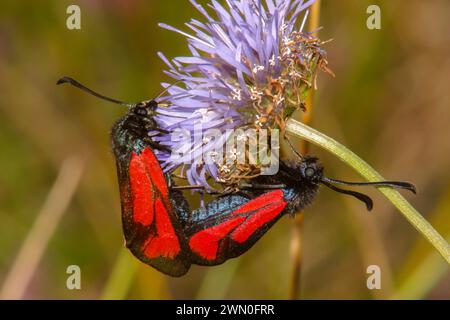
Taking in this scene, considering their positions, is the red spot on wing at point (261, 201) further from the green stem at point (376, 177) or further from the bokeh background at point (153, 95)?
the bokeh background at point (153, 95)

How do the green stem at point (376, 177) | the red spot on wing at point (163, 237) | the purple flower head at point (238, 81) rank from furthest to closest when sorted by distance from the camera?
the red spot on wing at point (163, 237) < the purple flower head at point (238, 81) < the green stem at point (376, 177)

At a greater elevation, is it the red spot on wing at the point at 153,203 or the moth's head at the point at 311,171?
the moth's head at the point at 311,171

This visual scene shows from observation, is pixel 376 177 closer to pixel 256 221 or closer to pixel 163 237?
pixel 256 221

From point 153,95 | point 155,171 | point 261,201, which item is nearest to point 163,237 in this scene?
point 155,171

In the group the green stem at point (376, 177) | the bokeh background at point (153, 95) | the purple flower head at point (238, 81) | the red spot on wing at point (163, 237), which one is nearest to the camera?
the green stem at point (376, 177)

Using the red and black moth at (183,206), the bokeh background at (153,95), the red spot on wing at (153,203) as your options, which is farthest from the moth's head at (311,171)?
the bokeh background at (153,95)

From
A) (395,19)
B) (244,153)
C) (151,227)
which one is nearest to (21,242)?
(151,227)
